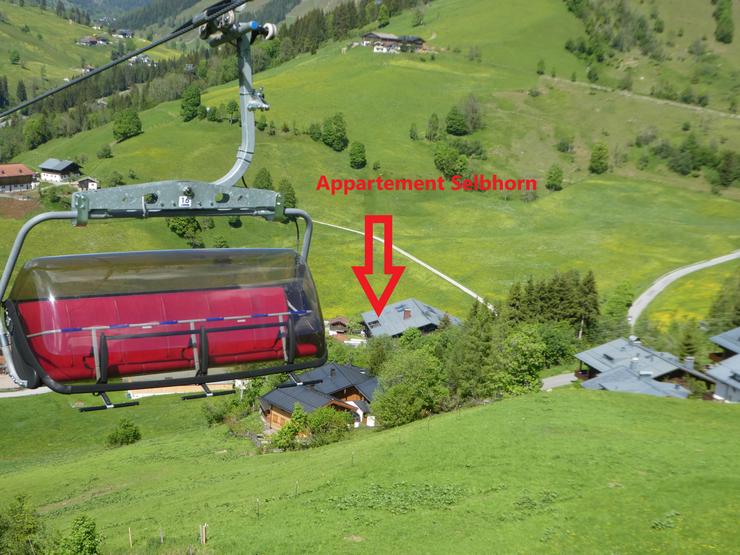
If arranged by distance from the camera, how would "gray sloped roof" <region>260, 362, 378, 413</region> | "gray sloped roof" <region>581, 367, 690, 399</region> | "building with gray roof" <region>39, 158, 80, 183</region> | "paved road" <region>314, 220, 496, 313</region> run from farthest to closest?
1. "building with gray roof" <region>39, 158, 80, 183</region>
2. "paved road" <region>314, 220, 496, 313</region>
3. "gray sloped roof" <region>260, 362, 378, 413</region>
4. "gray sloped roof" <region>581, 367, 690, 399</region>

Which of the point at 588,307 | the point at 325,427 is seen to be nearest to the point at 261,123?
the point at 588,307

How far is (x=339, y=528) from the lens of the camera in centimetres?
2817

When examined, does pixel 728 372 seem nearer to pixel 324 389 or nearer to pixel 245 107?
pixel 324 389

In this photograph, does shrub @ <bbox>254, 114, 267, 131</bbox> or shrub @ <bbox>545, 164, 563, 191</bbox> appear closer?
shrub @ <bbox>545, 164, 563, 191</bbox>

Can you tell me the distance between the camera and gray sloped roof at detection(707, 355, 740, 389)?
5169 cm

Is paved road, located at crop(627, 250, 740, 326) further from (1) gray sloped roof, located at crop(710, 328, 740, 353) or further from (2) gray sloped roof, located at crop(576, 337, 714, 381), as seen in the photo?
(2) gray sloped roof, located at crop(576, 337, 714, 381)

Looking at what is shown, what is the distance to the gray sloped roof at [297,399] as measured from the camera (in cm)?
5712

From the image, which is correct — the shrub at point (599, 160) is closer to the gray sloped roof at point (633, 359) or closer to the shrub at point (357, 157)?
the shrub at point (357, 157)

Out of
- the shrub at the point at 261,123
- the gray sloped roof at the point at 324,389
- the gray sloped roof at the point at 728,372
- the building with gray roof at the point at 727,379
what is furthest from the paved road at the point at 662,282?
the shrub at the point at 261,123

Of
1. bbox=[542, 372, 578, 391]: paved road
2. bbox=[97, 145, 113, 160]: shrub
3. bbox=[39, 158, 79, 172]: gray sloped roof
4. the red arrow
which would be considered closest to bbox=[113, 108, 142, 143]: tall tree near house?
bbox=[97, 145, 113, 160]: shrub

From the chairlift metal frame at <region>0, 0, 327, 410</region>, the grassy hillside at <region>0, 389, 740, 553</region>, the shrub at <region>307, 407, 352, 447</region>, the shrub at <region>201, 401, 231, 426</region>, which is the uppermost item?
the chairlift metal frame at <region>0, 0, 327, 410</region>

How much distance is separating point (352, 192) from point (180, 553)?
337 ft

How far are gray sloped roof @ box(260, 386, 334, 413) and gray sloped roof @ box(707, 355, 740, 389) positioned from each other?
3003 centimetres

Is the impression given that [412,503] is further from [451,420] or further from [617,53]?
[617,53]
